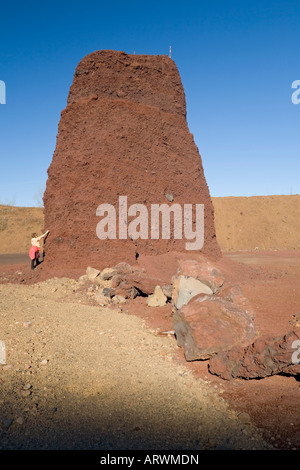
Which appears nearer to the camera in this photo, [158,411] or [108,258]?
[158,411]

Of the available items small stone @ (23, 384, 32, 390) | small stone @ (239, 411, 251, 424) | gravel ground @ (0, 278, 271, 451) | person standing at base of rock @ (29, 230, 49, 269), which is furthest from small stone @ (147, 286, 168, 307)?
person standing at base of rock @ (29, 230, 49, 269)

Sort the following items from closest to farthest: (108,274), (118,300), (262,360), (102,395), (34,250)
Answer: (102,395), (262,360), (118,300), (108,274), (34,250)

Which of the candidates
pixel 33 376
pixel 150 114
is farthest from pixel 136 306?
pixel 150 114

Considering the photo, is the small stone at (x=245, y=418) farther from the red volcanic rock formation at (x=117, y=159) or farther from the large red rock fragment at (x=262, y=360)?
the red volcanic rock formation at (x=117, y=159)

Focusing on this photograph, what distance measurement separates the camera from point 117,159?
979 centimetres

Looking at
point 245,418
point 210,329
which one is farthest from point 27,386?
point 210,329

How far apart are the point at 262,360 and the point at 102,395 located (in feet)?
5.46

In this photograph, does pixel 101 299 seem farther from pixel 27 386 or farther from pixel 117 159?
pixel 117 159

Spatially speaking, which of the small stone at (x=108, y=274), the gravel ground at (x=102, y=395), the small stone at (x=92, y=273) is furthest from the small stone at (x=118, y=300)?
the gravel ground at (x=102, y=395)

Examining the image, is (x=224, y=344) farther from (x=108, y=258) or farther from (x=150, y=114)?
(x=150, y=114)

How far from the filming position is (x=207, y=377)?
3.70 m

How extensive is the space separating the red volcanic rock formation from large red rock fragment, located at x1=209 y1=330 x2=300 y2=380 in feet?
18.6

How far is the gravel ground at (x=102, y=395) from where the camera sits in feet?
8.15
